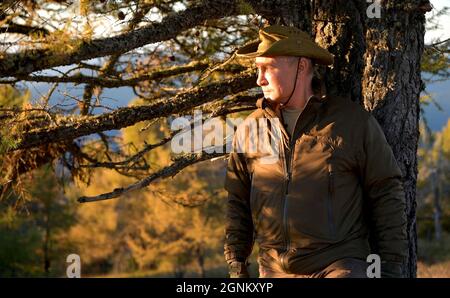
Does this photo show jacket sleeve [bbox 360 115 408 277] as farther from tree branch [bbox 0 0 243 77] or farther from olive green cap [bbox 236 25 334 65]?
tree branch [bbox 0 0 243 77]

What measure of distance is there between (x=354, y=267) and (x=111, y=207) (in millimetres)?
44848

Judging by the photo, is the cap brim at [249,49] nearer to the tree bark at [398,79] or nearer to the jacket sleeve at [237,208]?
the jacket sleeve at [237,208]

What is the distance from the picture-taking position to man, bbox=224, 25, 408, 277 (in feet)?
10.1

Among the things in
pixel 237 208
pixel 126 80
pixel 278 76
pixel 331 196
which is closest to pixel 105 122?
pixel 237 208

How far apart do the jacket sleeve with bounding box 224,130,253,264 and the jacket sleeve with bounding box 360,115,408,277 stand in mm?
671

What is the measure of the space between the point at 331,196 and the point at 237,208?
1.94 feet

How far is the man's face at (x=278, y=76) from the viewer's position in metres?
3.29

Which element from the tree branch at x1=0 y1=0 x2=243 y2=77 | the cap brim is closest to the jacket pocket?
the cap brim

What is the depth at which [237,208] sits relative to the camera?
3.47 meters

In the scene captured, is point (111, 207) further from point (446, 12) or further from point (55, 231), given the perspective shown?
point (446, 12)

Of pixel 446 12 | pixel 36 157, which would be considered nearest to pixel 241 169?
pixel 446 12

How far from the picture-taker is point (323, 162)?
312 centimetres

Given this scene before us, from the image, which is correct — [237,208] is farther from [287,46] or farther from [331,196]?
[287,46]

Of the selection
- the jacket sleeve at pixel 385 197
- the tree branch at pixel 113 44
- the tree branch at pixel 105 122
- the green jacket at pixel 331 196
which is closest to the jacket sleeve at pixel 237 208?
the green jacket at pixel 331 196
